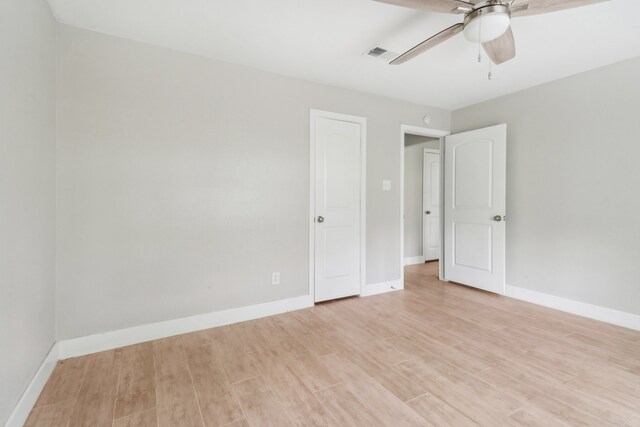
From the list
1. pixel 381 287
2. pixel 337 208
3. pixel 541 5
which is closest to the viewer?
pixel 541 5

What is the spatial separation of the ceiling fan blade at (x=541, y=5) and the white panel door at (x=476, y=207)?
2091 millimetres

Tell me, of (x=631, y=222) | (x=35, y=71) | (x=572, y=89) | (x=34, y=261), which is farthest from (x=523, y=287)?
(x=35, y=71)

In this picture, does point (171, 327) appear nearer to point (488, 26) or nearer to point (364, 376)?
point (364, 376)

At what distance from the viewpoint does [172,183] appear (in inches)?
99.9

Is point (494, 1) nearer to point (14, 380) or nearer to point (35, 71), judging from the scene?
point (35, 71)

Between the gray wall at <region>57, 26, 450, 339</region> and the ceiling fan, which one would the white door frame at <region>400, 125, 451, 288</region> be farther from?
the ceiling fan

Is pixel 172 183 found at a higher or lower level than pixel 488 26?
lower

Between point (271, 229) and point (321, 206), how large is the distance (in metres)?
0.65

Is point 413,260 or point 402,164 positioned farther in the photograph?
point 413,260

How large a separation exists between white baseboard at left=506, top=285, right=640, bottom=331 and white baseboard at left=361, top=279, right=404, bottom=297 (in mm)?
1332

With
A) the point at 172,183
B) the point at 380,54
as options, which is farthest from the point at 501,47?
the point at 172,183

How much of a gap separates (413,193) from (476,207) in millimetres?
1894

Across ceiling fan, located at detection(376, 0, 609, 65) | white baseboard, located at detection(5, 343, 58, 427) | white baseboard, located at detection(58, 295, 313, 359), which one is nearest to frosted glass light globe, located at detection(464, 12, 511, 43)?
ceiling fan, located at detection(376, 0, 609, 65)

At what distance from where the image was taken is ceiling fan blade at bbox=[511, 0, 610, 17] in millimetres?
1555
